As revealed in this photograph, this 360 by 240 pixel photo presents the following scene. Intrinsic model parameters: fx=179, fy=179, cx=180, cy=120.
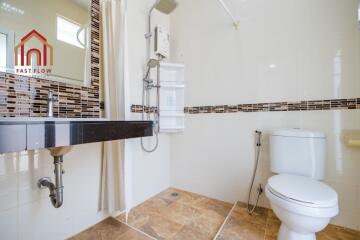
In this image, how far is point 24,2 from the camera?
110cm

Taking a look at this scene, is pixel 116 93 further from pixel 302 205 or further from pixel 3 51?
pixel 302 205

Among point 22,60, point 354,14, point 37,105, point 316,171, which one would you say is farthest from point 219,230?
point 354,14

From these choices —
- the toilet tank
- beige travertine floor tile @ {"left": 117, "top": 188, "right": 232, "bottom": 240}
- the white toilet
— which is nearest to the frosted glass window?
beige travertine floor tile @ {"left": 117, "top": 188, "right": 232, "bottom": 240}

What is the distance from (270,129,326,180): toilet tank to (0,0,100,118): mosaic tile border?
1.46m

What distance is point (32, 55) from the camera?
3.69 ft

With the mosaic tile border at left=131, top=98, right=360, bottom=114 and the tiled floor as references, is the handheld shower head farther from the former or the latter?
the tiled floor

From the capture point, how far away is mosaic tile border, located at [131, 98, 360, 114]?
1355 millimetres

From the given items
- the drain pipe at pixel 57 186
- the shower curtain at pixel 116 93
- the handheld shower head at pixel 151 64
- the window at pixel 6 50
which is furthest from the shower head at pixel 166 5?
the drain pipe at pixel 57 186

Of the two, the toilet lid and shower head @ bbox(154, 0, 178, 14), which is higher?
shower head @ bbox(154, 0, 178, 14)

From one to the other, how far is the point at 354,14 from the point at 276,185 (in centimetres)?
140

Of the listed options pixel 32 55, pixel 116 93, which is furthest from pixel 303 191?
pixel 32 55

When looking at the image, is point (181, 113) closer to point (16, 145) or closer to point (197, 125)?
point (197, 125)

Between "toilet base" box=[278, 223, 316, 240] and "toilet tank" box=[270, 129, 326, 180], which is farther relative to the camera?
"toilet tank" box=[270, 129, 326, 180]

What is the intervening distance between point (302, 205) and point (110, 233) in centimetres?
129
